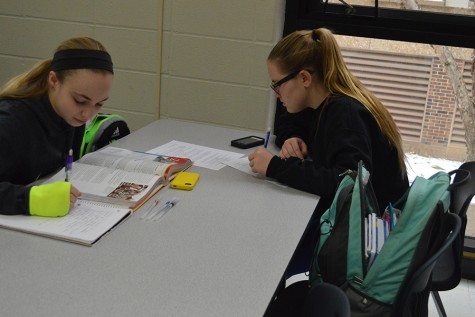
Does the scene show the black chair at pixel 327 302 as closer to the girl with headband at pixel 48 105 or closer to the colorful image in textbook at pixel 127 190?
the colorful image in textbook at pixel 127 190

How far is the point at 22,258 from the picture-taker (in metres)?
1.24

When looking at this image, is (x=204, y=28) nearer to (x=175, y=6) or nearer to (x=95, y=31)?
(x=175, y=6)

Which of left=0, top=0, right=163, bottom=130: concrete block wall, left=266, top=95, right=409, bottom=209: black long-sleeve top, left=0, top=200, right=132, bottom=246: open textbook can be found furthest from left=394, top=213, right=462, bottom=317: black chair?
left=0, top=0, right=163, bottom=130: concrete block wall

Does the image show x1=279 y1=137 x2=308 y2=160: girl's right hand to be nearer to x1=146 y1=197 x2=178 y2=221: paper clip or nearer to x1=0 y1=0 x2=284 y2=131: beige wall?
x1=146 y1=197 x2=178 y2=221: paper clip

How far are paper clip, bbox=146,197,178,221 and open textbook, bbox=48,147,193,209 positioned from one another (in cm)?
6

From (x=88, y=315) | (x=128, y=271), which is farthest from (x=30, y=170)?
(x=88, y=315)

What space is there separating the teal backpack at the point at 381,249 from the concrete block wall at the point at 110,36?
1.88 m

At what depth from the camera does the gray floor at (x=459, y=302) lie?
8.14ft

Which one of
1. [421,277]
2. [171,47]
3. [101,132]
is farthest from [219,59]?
[421,277]

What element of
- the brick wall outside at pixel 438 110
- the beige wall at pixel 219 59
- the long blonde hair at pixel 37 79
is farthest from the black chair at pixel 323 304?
the brick wall outside at pixel 438 110

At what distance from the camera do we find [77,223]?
1405 millimetres

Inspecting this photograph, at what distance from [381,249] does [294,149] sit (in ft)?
2.56

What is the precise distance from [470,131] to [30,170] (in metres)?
2.22

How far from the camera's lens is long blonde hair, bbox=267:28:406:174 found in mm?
1923
